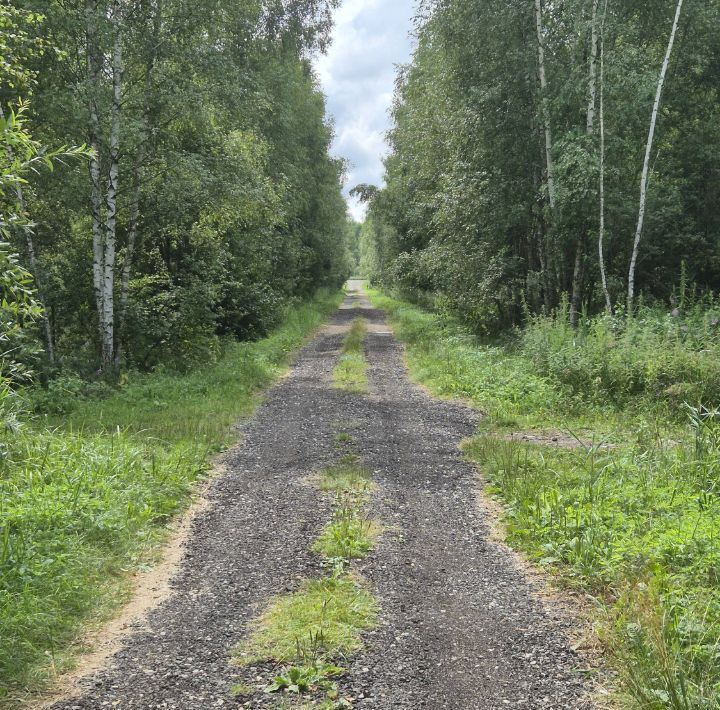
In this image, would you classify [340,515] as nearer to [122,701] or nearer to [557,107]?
[122,701]

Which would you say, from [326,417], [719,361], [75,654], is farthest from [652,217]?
[75,654]

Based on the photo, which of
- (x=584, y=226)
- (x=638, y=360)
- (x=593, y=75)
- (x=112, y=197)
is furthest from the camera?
(x=584, y=226)

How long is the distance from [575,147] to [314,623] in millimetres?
11670

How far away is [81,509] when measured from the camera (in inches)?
205

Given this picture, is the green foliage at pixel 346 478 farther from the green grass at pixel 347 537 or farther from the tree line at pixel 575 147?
the tree line at pixel 575 147

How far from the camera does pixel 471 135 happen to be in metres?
14.8

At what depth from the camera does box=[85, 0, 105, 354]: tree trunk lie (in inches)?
404

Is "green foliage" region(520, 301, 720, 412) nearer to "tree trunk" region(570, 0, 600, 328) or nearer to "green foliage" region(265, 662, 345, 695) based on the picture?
"tree trunk" region(570, 0, 600, 328)

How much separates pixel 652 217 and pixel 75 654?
14.4m

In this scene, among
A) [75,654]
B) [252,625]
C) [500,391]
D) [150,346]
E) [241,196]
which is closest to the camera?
[75,654]

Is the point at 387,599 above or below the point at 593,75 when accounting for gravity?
below

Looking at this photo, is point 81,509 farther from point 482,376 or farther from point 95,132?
point 482,376

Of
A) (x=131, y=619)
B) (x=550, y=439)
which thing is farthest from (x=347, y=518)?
(x=550, y=439)

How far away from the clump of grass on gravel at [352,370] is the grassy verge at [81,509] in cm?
318
